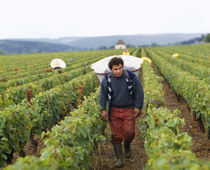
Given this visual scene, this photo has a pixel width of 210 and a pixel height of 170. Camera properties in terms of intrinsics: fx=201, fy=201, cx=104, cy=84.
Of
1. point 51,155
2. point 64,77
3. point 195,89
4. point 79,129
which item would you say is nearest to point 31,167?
point 51,155

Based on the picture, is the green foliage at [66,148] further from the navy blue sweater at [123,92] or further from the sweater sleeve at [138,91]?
the sweater sleeve at [138,91]

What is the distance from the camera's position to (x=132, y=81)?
13.2ft

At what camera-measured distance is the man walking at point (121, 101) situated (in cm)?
399

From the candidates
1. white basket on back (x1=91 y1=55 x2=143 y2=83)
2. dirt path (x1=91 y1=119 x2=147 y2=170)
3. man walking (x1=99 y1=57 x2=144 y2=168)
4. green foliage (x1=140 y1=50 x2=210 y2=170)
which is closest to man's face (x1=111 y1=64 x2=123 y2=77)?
man walking (x1=99 y1=57 x2=144 y2=168)

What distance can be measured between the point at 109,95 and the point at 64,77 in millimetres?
8116

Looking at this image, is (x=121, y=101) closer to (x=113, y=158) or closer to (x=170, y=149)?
(x=113, y=158)

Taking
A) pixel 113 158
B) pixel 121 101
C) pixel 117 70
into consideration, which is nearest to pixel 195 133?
pixel 113 158

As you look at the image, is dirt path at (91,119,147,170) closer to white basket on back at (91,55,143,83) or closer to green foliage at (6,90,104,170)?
green foliage at (6,90,104,170)

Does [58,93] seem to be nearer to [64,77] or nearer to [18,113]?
[18,113]

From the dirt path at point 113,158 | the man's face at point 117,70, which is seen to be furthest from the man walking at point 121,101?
the dirt path at point 113,158

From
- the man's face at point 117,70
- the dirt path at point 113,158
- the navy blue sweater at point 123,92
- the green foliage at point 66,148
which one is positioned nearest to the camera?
the green foliage at point 66,148

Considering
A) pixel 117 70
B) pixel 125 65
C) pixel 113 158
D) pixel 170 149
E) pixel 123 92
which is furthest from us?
pixel 113 158

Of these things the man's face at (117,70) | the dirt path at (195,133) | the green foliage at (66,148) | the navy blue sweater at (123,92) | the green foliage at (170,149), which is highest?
the man's face at (117,70)

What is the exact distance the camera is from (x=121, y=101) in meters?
4.06
